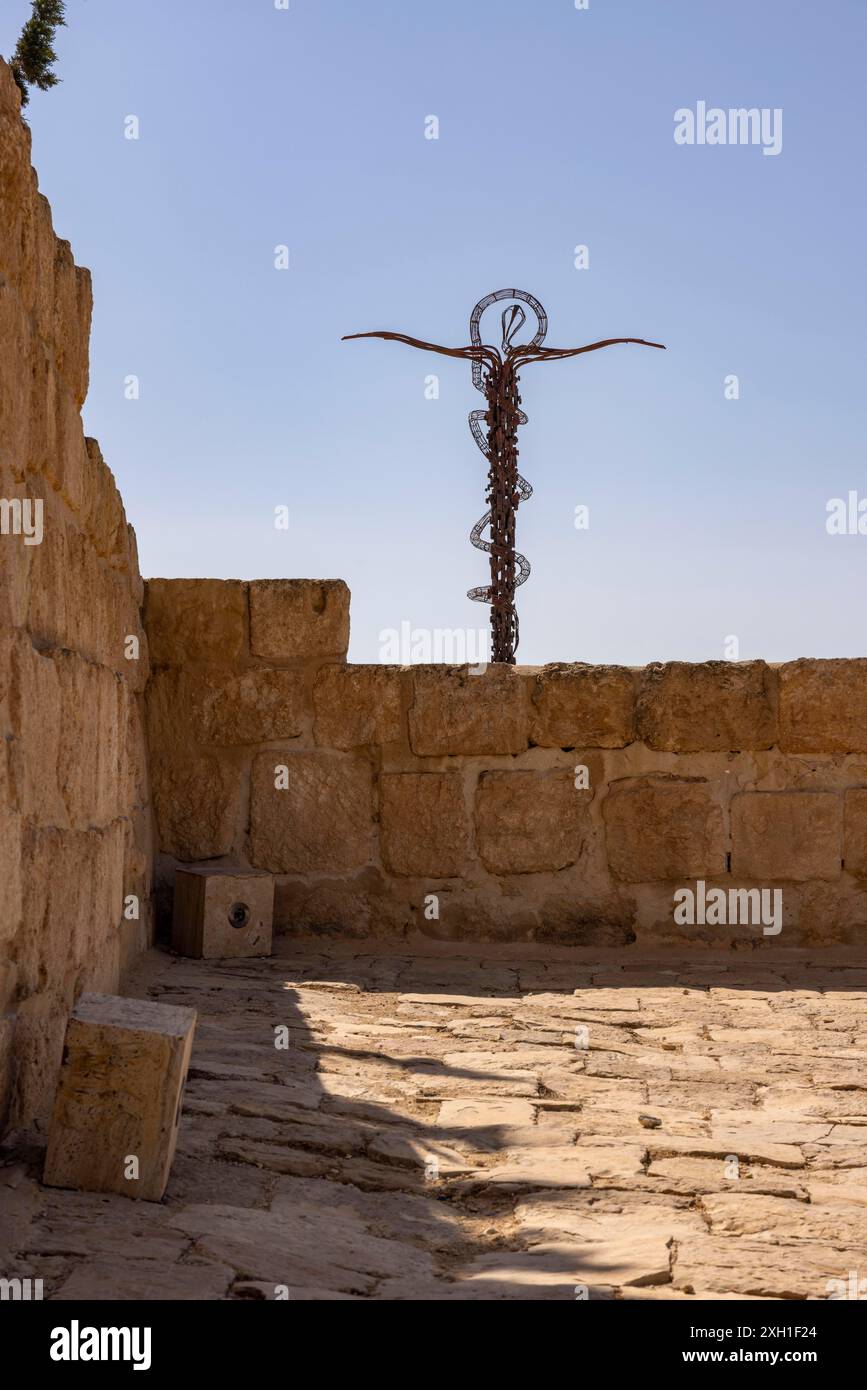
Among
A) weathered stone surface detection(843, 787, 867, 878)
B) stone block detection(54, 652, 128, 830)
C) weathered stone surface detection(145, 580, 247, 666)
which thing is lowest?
weathered stone surface detection(843, 787, 867, 878)

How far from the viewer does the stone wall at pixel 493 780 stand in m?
6.36

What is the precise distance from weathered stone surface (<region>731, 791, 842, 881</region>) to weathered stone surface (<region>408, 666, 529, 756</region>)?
1.08 metres

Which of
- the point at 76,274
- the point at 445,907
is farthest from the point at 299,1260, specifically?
the point at 445,907

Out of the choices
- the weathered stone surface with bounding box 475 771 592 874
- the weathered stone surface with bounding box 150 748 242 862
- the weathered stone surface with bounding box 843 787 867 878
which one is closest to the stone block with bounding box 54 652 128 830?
the weathered stone surface with bounding box 150 748 242 862

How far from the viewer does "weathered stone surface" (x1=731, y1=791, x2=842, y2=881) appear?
249 inches

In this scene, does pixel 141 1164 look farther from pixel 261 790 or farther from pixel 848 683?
pixel 848 683

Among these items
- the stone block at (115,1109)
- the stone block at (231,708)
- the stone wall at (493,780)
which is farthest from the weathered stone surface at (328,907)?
the stone block at (115,1109)

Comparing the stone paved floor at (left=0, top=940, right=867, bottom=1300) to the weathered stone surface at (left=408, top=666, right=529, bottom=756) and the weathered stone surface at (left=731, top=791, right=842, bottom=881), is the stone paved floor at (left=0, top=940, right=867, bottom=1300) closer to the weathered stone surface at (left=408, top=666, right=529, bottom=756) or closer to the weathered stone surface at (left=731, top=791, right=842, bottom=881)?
the weathered stone surface at (left=731, top=791, right=842, bottom=881)

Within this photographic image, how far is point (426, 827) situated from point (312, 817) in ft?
1.71

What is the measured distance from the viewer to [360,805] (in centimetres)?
652

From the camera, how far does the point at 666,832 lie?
6.37 meters

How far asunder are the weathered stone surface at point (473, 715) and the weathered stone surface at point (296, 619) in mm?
504

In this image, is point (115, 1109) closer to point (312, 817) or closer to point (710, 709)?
point (312, 817)

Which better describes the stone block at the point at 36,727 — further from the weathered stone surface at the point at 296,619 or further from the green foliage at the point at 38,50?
the green foliage at the point at 38,50
